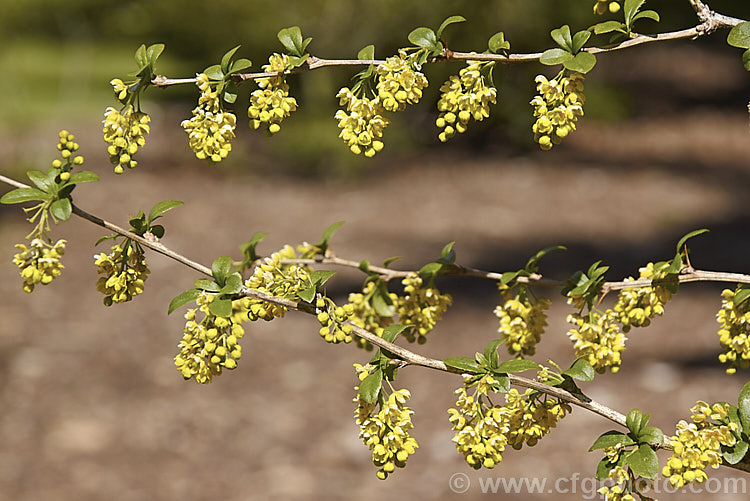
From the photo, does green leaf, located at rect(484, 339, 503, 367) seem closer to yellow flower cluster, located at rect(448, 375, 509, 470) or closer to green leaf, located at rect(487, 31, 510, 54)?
yellow flower cluster, located at rect(448, 375, 509, 470)

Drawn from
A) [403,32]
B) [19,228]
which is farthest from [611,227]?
[19,228]

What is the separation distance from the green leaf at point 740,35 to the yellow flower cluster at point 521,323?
1.77 ft

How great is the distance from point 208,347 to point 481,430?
15.8 inches

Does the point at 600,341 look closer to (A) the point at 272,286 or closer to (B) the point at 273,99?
(A) the point at 272,286

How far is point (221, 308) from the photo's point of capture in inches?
49.2

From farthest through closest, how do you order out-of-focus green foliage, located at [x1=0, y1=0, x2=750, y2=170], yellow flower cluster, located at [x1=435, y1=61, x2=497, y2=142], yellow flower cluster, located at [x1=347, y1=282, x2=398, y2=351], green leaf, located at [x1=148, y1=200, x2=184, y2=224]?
out-of-focus green foliage, located at [x1=0, y1=0, x2=750, y2=170] < yellow flower cluster, located at [x1=347, y1=282, x2=398, y2=351] < green leaf, located at [x1=148, y1=200, x2=184, y2=224] < yellow flower cluster, located at [x1=435, y1=61, x2=497, y2=142]

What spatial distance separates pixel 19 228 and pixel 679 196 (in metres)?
4.97

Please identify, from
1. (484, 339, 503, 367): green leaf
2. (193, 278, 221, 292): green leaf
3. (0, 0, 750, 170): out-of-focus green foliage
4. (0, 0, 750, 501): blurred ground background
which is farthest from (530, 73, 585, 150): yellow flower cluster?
(0, 0, 750, 170): out-of-focus green foliage

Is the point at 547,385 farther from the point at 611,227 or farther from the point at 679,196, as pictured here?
the point at 679,196

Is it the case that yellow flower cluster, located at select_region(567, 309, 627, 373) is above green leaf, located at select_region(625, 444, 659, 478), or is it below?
above

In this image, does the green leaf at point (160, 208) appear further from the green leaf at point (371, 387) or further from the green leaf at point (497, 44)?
the green leaf at point (497, 44)

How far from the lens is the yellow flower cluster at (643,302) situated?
1.41m

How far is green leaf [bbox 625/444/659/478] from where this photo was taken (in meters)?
1.20

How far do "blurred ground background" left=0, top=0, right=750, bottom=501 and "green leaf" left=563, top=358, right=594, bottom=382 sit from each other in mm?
2862
